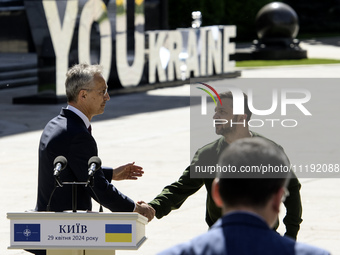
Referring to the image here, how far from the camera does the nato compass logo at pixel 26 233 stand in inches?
167

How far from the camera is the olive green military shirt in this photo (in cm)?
491

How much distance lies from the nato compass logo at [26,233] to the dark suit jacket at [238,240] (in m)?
1.74

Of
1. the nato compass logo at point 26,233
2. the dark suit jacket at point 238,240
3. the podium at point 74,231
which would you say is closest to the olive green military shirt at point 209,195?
the podium at point 74,231

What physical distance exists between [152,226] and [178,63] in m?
17.2

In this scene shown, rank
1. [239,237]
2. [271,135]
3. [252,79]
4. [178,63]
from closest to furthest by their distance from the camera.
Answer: [239,237]
[271,135]
[178,63]
[252,79]

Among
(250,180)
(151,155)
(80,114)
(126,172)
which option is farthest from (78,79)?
(151,155)

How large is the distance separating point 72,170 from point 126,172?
2.24ft

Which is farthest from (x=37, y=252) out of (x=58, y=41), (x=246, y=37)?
(x=246, y=37)

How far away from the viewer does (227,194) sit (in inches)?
104

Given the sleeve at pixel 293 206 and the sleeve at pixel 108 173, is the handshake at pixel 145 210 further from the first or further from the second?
the sleeve at pixel 293 206

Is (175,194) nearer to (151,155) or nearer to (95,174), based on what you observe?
(95,174)

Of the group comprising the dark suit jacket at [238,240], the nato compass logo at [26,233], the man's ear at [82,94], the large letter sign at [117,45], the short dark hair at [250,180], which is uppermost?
the short dark hair at [250,180]

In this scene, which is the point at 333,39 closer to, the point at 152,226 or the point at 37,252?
the point at 152,226

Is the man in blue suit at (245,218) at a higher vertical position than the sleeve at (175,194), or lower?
higher
